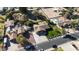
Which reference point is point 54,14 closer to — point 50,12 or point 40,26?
point 50,12

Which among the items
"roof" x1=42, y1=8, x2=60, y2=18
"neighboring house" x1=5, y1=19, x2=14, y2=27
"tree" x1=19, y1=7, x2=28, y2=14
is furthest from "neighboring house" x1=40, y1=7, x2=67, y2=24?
"neighboring house" x1=5, y1=19, x2=14, y2=27

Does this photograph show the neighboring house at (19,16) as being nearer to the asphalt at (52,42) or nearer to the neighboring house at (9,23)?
the neighboring house at (9,23)

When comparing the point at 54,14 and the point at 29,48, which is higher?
the point at 54,14

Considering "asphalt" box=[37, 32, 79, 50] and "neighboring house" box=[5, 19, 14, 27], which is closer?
"asphalt" box=[37, 32, 79, 50]

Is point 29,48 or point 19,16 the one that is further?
point 19,16

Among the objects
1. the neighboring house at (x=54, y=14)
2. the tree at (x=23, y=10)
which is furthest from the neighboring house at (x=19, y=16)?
the neighboring house at (x=54, y=14)

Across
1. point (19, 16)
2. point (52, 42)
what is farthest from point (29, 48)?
point (19, 16)

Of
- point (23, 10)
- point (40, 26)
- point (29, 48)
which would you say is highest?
point (23, 10)

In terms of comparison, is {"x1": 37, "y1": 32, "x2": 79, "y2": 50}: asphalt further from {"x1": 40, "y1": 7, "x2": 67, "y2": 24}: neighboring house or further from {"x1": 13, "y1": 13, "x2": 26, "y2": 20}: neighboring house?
{"x1": 13, "y1": 13, "x2": 26, "y2": 20}: neighboring house

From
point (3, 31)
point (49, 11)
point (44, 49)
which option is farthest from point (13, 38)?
point (49, 11)
